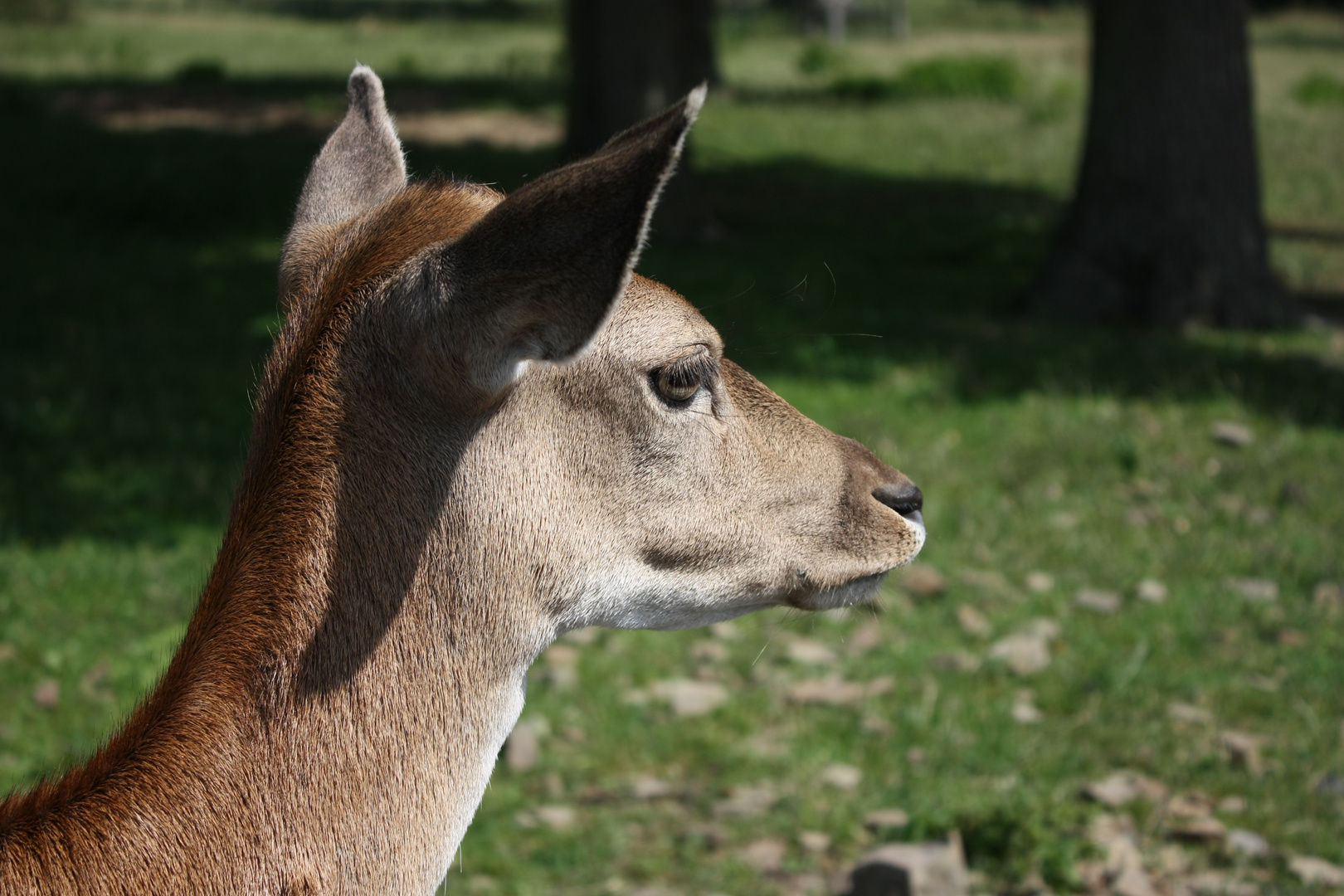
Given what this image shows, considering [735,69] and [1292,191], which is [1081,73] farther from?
[1292,191]

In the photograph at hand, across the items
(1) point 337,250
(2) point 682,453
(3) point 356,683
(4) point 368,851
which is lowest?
(4) point 368,851

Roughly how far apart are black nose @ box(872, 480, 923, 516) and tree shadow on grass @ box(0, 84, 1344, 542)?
1282mm

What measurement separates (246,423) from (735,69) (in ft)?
68.9

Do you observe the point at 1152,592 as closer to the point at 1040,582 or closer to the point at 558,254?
the point at 1040,582

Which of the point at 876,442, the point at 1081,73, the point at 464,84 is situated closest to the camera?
the point at 876,442

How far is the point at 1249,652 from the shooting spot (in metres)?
5.28

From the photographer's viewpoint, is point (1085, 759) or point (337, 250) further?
point (1085, 759)

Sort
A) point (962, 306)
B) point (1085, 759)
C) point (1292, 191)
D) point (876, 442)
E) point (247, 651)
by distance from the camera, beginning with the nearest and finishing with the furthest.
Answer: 1. point (247, 651)
2. point (1085, 759)
3. point (876, 442)
4. point (962, 306)
5. point (1292, 191)

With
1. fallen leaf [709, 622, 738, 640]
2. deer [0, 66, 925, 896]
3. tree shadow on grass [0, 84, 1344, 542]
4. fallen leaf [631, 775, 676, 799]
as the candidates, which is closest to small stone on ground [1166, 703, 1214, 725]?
fallen leaf [709, 622, 738, 640]

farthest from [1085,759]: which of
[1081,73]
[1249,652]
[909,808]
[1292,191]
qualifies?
[1081,73]

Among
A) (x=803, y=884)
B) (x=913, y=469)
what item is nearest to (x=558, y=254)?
(x=803, y=884)

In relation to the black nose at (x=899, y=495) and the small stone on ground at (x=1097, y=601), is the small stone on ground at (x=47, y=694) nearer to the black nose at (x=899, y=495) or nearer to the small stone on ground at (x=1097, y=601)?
the black nose at (x=899, y=495)

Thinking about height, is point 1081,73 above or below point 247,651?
below

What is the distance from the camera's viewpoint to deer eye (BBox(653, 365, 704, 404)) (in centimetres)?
242
